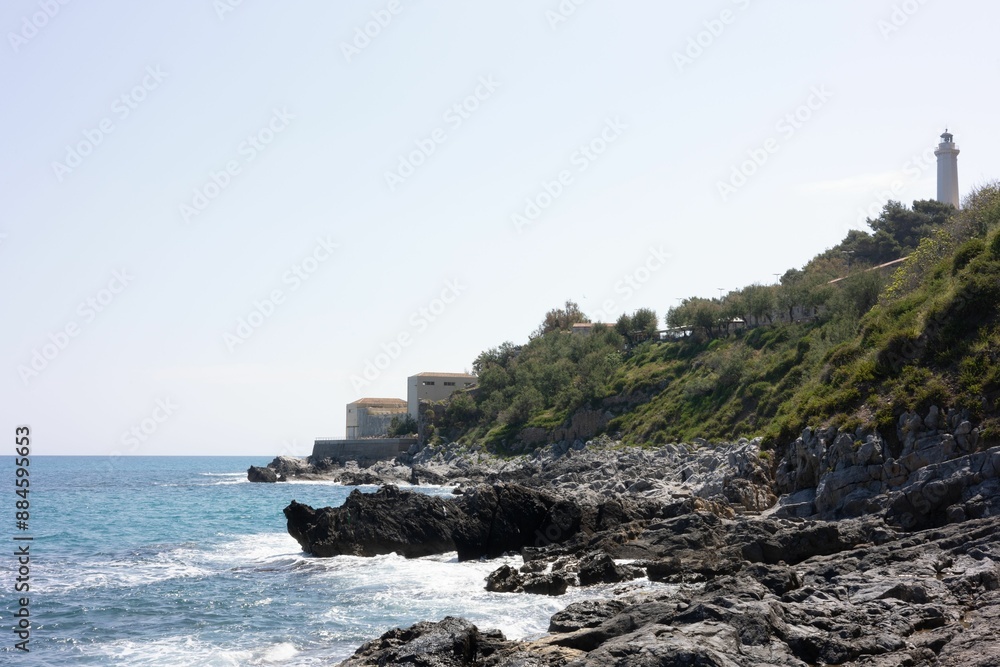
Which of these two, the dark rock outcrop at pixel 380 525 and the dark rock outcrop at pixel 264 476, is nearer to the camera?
the dark rock outcrop at pixel 380 525

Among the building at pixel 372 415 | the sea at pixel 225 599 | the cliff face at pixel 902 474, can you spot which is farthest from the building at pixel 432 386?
the cliff face at pixel 902 474

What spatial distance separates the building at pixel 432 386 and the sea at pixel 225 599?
62967mm

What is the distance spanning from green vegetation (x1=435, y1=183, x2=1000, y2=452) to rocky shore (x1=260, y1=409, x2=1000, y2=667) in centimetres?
247

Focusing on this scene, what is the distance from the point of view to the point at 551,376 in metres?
80.6

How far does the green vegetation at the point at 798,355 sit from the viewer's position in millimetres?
27422

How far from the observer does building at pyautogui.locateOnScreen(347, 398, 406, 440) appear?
376ft

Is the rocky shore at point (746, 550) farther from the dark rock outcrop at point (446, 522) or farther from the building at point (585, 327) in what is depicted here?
the building at point (585, 327)

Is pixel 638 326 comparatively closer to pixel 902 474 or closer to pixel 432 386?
pixel 432 386

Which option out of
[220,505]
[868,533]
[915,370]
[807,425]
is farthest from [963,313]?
[220,505]

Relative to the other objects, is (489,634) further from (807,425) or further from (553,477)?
(553,477)

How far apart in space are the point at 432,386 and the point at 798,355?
2195 inches

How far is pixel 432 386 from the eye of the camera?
105 m

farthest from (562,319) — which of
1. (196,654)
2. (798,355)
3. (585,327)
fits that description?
(196,654)

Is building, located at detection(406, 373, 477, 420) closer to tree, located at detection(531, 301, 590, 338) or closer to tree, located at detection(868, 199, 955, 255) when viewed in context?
tree, located at detection(531, 301, 590, 338)
